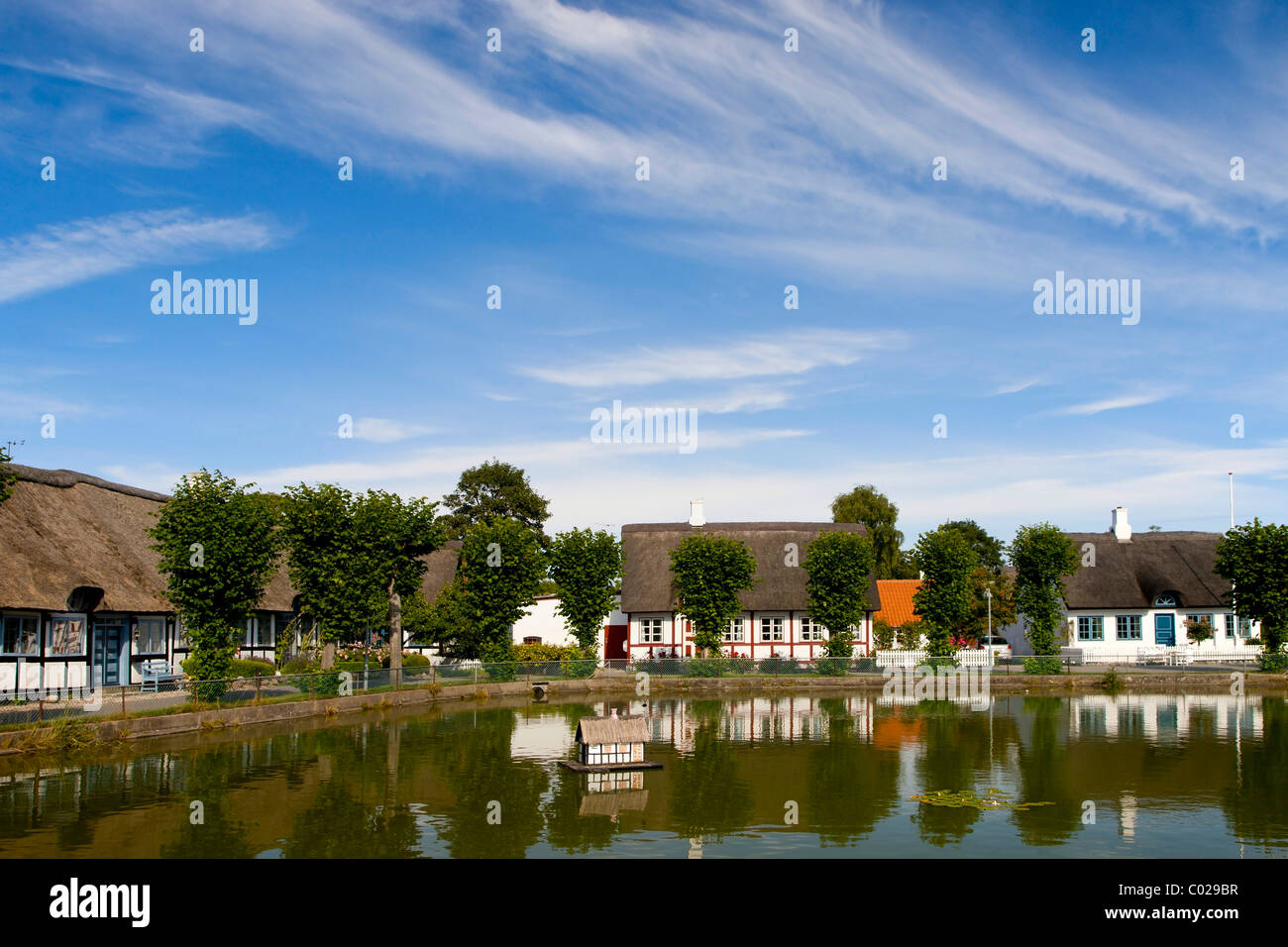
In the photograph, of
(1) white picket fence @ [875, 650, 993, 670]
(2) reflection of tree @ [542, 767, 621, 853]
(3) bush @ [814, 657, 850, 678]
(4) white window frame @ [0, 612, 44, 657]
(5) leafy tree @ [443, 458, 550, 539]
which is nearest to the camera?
(2) reflection of tree @ [542, 767, 621, 853]

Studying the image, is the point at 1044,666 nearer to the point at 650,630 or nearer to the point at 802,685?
the point at 802,685

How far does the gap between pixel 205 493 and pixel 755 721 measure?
20058 mm

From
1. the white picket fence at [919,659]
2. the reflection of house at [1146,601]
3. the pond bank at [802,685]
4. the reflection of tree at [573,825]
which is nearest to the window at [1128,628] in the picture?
the reflection of house at [1146,601]

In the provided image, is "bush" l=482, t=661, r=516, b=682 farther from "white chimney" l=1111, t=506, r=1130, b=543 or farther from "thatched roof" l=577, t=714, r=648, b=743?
"white chimney" l=1111, t=506, r=1130, b=543

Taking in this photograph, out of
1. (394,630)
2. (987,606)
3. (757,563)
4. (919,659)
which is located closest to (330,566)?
(394,630)

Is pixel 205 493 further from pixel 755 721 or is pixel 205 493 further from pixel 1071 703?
pixel 1071 703

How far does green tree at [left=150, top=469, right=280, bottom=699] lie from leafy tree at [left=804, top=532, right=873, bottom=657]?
87.7 ft

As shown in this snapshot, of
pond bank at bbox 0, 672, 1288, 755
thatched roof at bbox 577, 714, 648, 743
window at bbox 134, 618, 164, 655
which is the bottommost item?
pond bank at bbox 0, 672, 1288, 755

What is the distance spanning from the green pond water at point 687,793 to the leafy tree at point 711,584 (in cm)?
1646

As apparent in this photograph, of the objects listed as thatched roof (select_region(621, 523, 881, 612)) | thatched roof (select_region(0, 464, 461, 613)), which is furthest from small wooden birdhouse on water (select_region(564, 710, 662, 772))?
thatched roof (select_region(621, 523, 881, 612))

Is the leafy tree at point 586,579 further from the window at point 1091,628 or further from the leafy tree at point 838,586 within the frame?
the window at point 1091,628

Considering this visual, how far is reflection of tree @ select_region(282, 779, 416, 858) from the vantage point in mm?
15750
